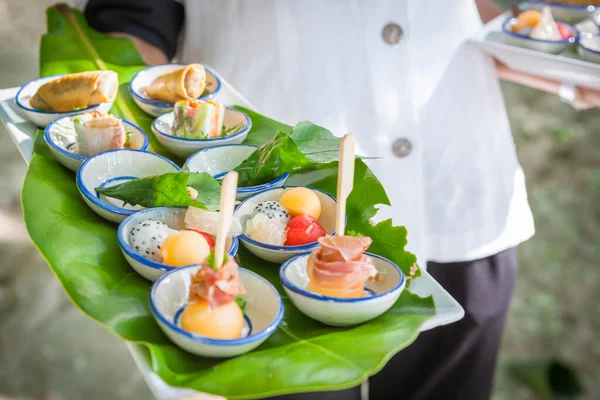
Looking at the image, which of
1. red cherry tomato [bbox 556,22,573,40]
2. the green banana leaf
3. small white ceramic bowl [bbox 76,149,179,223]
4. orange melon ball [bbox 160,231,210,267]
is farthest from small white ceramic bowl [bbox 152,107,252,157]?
red cherry tomato [bbox 556,22,573,40]

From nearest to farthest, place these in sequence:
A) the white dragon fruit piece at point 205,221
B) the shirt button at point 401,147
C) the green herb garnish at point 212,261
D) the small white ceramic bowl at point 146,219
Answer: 1. the green herb garnish at point 212,261
2. the small white ceramic bowl at point 146,219
3. the white dragon fruit piece at point 205,221
4. the shirt button at point 401,147

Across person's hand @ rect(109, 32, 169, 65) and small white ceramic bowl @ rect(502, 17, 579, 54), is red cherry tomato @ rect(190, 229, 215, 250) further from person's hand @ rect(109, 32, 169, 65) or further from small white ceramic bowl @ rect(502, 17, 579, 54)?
small white ceramic bowl @ rect(502, 17, 579, 54)

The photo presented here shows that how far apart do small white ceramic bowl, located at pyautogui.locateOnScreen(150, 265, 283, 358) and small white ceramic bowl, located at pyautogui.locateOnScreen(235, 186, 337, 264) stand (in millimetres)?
117

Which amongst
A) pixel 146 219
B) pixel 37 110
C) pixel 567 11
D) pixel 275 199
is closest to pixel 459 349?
pixel 275 199

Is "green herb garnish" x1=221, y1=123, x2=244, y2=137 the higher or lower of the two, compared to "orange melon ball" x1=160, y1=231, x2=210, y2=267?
lower

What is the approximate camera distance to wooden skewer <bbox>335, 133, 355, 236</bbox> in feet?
3.36

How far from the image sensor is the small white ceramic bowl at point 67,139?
139 centimetres

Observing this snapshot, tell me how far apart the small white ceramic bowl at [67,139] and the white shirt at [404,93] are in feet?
1.31

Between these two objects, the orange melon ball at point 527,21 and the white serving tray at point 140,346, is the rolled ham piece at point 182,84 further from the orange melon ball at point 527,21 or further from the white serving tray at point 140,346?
the orange melon ball at point 527,21

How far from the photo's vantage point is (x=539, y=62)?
6.07 feet

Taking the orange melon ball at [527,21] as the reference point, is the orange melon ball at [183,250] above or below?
below

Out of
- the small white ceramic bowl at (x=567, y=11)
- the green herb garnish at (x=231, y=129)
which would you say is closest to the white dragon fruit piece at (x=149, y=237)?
the green herb garnish at (x=231, y=129)

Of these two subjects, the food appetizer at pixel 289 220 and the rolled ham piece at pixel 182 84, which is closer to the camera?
the food appetizer at pixel 289 220

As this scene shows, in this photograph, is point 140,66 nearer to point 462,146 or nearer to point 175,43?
point 175,43
